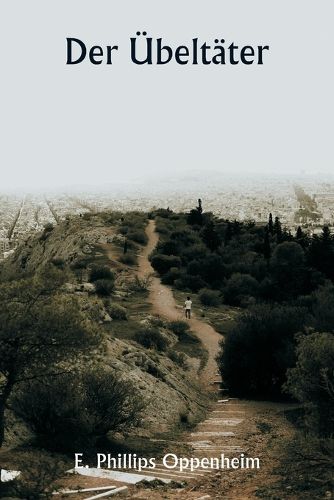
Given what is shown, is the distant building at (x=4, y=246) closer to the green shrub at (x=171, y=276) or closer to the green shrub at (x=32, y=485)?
the green shrub at (x=171, y=276)

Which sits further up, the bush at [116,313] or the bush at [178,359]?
the bush at [116,313]

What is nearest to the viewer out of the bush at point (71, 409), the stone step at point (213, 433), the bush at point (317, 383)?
the bush at point (71, 409)

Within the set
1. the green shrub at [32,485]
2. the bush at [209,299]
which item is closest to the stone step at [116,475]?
the green shrub at [32,485]

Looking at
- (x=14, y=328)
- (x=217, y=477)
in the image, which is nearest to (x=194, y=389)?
(x=217, y=477)

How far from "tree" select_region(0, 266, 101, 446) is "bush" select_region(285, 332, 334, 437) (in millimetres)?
5105

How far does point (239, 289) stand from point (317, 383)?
30.5m

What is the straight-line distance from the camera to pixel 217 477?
13.9m

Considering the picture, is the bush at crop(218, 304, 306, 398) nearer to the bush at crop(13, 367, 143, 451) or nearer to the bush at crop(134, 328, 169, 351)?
the bush at crop(134, 328, 169, 351)

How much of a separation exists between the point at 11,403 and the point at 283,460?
6.30 m

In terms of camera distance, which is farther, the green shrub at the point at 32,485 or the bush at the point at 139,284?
the bush at the point at 139,284

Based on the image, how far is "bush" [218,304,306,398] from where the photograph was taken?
79.7 ft

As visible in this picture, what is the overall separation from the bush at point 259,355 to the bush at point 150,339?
2.40 metres

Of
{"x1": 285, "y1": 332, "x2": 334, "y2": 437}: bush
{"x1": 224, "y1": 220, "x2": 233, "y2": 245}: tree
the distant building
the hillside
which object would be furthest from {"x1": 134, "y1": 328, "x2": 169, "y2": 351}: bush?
the distant building

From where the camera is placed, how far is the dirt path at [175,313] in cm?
2776
